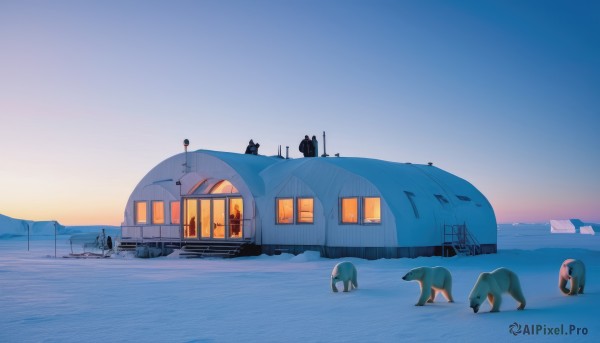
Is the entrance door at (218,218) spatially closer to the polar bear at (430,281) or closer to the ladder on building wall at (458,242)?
the ladder on building wall at (458,242)

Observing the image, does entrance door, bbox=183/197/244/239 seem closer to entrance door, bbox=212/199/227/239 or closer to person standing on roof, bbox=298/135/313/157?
entrance door, bbox=212/199/227/239

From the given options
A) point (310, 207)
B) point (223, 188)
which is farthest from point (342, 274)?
point (223, 188)

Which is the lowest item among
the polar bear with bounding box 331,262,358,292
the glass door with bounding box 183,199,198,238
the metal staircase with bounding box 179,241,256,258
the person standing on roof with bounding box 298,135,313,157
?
the metal staircase with bounding box 179,241,256,258

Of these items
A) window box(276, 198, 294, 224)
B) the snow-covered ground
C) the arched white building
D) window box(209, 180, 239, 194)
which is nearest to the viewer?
the snow-covered ground

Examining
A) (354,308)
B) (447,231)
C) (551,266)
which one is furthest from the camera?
(447,231)

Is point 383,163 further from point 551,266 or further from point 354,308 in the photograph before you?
point 354,308

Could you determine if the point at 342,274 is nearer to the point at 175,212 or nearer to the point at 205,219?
the point at 205,219

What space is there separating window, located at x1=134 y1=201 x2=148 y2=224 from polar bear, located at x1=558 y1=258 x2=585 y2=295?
1006 inches

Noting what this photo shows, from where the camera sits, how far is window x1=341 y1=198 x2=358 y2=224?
28.1 metres

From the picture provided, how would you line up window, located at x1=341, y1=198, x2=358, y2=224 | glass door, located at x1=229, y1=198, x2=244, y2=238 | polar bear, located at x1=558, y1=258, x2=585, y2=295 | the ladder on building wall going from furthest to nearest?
glass door, located at x1=229, y1=198, x2=244, y2=238 < the ladder on building wall < window, located at x1=341, y1=198, x2=358, y2=224 < polar bear, located at x1=558, y1=258, x2=585, y2=295

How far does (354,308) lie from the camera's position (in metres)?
12.4

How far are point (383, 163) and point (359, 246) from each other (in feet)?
21.3

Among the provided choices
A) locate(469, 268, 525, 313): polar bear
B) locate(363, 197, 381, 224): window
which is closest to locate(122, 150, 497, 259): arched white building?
locate(363, 197, 381, 224): window

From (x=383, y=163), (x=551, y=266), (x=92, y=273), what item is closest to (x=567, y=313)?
(x=551, y=266)
